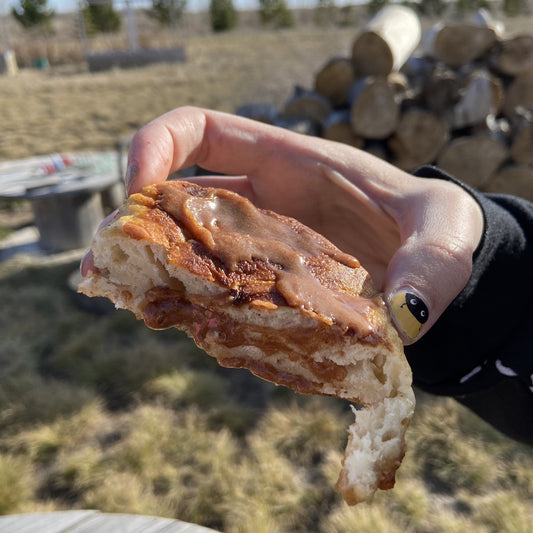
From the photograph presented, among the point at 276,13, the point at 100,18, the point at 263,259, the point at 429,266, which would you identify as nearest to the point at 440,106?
the point at 429,266

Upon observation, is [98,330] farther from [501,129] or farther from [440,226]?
[501,129]

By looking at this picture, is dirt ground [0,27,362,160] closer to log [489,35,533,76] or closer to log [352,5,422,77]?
log [352,5,422,77]

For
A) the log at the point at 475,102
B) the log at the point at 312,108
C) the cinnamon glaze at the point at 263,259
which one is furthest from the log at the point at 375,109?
the cinnamon glaze at the point at 263,259

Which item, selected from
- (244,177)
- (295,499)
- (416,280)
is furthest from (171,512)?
(416,280)

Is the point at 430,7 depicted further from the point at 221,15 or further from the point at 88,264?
the point at 88,264

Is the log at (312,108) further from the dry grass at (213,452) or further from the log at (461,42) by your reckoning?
the dry grass at (213,452)

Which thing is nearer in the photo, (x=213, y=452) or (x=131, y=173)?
(x=131, y=173)
